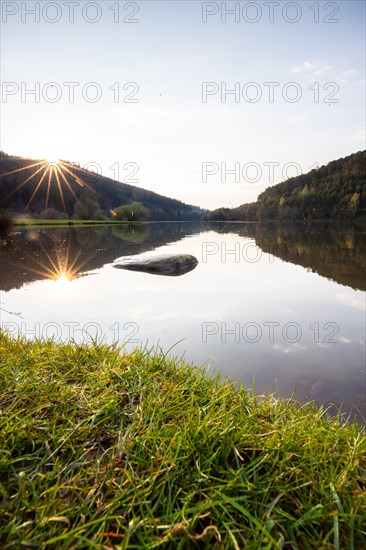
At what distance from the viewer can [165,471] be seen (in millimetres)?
1441

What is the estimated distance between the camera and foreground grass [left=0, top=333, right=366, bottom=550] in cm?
116

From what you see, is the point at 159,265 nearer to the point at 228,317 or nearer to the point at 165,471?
the point at 228,317

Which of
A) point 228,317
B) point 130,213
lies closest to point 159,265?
point 228,317

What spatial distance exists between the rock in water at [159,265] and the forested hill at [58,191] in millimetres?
69645

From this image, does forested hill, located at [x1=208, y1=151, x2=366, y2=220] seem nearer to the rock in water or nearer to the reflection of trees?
the reflection of trees

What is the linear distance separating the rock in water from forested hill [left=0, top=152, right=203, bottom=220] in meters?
69.6

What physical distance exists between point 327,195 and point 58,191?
4228 inches

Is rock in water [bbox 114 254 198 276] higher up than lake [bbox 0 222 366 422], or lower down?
higher up

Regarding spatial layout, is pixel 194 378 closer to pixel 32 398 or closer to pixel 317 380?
pixel 32 398

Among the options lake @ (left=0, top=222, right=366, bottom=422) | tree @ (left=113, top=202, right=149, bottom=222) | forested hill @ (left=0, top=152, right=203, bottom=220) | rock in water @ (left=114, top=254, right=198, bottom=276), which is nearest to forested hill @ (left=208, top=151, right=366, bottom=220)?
tree @ (left=113, top=202, right=149, bottom=222)

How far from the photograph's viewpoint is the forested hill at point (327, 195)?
89.9m

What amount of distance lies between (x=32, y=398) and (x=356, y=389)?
140 inches

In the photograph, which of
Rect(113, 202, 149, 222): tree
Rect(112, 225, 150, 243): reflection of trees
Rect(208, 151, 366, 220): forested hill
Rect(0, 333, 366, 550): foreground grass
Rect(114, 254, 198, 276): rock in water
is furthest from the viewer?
Rect(208, 151, 366, 220): forested hill

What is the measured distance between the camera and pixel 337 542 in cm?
112
